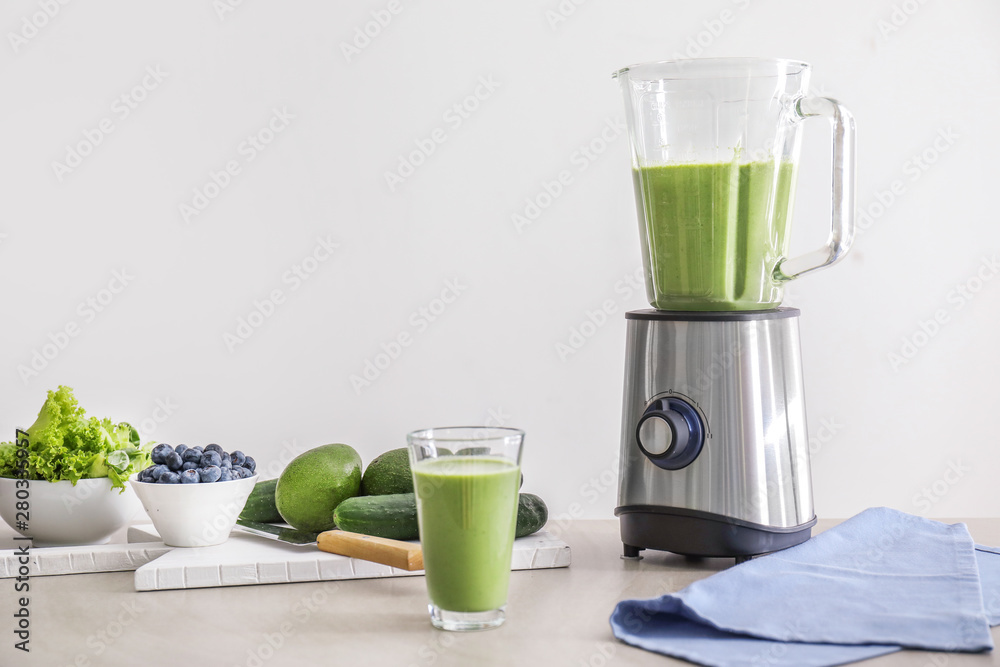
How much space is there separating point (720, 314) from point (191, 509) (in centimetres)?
64

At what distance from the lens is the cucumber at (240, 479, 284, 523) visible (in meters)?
1.15

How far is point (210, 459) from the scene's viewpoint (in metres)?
1.02

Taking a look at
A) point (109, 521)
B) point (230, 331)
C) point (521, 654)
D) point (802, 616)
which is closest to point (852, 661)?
point (802, 616)

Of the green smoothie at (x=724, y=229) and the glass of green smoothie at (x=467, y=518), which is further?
the green smoothie at (x=724, y=229)

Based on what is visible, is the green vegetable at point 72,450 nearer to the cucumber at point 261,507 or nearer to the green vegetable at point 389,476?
the cucumber at point 261,507

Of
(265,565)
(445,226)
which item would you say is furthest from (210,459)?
(445,226)

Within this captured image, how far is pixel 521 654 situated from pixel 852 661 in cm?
26

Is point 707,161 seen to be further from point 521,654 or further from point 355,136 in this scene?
point 355,136

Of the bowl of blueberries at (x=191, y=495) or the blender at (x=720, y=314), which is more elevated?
the blender at (x=720, y=314)

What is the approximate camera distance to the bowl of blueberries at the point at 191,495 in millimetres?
992

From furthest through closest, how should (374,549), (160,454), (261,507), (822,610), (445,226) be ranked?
(445,226) → (261,507) → (160,454) → (374,549) → (822,610)

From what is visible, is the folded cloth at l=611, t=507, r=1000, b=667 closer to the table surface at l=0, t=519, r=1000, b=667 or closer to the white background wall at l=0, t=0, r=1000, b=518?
the table surface at l=0, t=519, r=1000, b=667

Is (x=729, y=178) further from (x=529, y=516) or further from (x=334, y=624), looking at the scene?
(x=334, y=624)

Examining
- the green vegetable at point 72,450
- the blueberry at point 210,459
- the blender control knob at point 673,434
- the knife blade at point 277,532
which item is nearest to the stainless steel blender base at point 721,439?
the blender control knob at point 673,434
